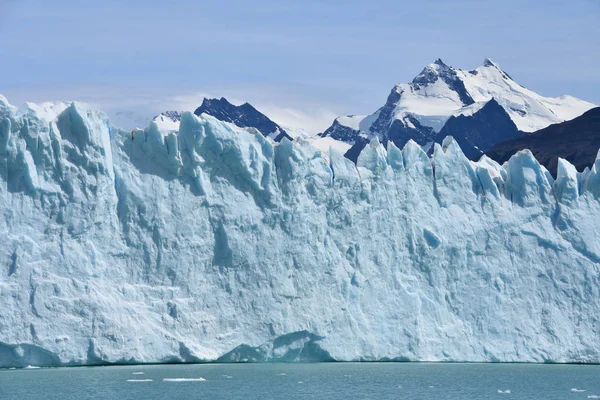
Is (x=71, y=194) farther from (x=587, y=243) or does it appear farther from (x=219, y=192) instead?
(x=587, y=243)

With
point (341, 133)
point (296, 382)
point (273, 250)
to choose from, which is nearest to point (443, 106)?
point (341, 133)

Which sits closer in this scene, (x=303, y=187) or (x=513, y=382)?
(x=513, y=382)

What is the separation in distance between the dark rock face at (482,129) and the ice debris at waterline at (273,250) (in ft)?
280

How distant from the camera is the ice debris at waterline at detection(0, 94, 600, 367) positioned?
4203 centimetres

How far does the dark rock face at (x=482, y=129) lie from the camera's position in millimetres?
135500

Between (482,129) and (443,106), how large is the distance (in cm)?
1180

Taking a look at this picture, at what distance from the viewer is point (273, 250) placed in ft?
149

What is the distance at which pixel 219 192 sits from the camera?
45.8m

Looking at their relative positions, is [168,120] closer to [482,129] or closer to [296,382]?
[482,129]

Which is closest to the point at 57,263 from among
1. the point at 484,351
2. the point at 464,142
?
the point at 484,351

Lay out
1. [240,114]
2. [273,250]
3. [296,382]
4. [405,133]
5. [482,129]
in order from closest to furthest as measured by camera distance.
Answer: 1. [296,382]
2. [273,250]
3. [482,129]
4. [405,133]
5. [240,114]

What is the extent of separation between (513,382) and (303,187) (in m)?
11.5

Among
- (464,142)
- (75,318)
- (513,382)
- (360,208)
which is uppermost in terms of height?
(464,142)

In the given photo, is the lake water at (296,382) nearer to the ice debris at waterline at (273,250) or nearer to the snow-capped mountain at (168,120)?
the ice debris at waterline at (273,250)
